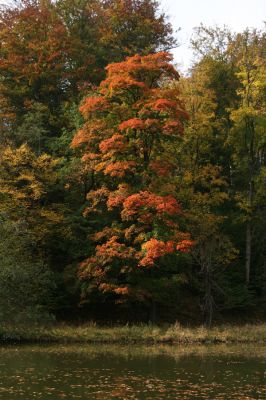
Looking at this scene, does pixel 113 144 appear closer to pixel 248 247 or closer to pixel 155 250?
pixel 155 250

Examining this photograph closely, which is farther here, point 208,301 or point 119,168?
point 208,301

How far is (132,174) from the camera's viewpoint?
33.4m

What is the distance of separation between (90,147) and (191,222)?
23.7ft

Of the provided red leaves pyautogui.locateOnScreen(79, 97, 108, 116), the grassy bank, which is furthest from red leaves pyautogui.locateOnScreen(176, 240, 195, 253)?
red leaves pyautogui.locateOnScreen(79, 97, 108, 116)

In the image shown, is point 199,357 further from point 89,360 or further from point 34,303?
point 34,303

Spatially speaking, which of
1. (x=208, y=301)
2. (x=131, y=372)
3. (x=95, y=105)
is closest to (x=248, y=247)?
(x=208, y=301)

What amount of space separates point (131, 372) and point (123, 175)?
1474cm

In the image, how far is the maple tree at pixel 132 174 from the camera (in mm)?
30953

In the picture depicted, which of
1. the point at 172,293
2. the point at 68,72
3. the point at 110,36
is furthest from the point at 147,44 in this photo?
the point at 172,293

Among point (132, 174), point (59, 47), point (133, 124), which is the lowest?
point (132, 174)

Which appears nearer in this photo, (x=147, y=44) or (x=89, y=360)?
(x=89, y=360)

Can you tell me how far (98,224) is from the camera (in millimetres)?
34562

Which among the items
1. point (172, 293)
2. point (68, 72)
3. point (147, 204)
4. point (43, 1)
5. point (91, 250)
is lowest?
point (172, 293)

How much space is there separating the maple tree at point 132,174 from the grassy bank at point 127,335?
2300 mm
